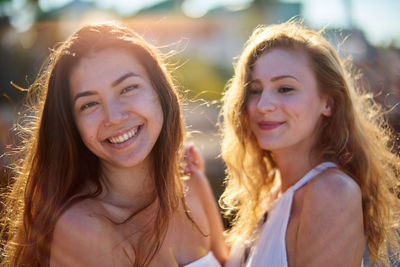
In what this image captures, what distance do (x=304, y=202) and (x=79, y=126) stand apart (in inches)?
52.7

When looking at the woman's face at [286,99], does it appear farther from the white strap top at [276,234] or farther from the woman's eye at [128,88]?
the woman's eye at [128,88]

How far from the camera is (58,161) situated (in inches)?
84.7

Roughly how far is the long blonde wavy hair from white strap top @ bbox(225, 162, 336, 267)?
192 mm

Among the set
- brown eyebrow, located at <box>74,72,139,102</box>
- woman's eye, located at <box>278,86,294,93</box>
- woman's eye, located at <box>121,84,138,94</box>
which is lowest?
woman's eye, located at <box>278,86,294,93</box>

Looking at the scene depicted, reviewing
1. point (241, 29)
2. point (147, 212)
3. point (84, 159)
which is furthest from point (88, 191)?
point (241, 29)

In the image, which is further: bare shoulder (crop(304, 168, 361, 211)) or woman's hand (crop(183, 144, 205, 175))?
woman's hand (crop(183, 144, 205, 175))

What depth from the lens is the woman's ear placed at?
2.58m

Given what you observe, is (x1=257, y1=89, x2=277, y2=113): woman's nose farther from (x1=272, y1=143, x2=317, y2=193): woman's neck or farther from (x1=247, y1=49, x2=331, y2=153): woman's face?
(x1=272, y1=143, x2=317, y2=193): woman's neck

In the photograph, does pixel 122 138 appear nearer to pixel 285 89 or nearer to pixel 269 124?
pixel 269 124

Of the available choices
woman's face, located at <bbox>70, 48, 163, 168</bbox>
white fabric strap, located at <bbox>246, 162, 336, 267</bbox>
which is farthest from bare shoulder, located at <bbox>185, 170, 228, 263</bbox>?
woman's face, located at <bbox>70, 48, 163, 168</bbox>

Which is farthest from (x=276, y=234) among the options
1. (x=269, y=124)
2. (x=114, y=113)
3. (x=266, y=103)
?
(x=114, y=113)

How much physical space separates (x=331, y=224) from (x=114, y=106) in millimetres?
1327

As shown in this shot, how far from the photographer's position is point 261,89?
8.57 ft

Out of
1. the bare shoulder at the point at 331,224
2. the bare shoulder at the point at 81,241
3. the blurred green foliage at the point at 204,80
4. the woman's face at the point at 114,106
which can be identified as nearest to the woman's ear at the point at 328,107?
the bare shoulder at the point at 331,224
